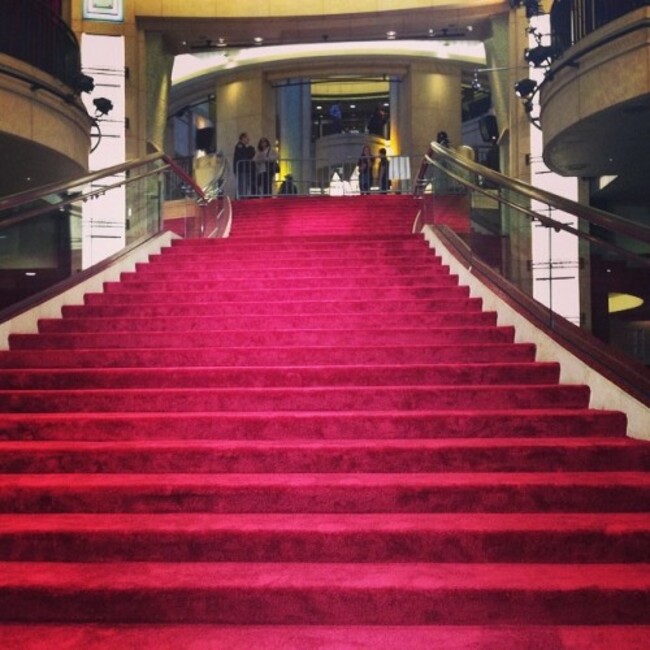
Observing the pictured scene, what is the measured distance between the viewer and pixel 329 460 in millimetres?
3330

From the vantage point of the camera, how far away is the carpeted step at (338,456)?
3277 mm

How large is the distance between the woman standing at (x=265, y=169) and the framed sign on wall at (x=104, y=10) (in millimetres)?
3548

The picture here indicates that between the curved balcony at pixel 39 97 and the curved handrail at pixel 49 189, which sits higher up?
the curved balcony at pixel 39 97

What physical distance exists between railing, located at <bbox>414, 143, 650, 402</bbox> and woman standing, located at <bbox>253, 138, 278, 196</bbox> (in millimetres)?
4725

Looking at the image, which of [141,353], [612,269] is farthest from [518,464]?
[612,269]

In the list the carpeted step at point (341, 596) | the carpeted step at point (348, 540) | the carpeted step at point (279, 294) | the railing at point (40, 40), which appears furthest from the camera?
the railing at point (40, 40)

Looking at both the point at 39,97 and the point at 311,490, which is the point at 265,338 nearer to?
the point at 311,490

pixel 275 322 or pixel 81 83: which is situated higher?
pixel 81 83

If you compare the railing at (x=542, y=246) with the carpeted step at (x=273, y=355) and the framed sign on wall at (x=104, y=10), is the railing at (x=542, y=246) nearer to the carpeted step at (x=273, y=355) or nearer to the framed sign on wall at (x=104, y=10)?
the carpeted step at (x=273, y=355)

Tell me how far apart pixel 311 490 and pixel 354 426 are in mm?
603

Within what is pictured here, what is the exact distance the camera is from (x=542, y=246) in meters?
6.29

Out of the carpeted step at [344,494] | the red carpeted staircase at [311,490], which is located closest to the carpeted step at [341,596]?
the red carpeted staircase at [311,490]

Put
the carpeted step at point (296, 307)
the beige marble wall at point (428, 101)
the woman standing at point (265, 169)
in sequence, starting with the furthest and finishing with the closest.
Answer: the beige marble wall at point (428, 101) < the woman standing at point (265, 169) < the carpeted step at point (296, 307)

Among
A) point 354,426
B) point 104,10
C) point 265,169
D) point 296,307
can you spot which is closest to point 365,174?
point 265,169
